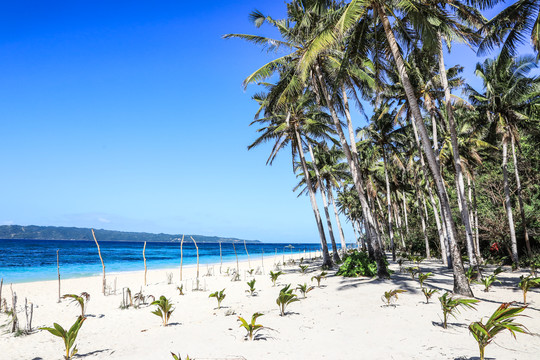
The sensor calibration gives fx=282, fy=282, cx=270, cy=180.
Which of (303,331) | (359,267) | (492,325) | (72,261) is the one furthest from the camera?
(72,261)

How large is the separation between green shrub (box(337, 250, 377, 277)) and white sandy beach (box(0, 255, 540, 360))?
1932 mm

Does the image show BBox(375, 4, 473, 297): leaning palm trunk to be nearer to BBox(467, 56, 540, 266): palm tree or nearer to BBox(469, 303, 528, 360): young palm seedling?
BBox(469, 303, 528, 360): young palm seedling

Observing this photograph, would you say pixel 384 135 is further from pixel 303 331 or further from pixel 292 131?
pixel 303 331

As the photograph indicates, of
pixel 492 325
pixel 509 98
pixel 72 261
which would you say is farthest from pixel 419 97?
pixel 72 261

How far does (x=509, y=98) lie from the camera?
14.2m

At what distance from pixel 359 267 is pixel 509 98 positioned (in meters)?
11.5

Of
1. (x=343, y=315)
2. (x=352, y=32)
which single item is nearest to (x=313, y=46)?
(x=352, y=32)

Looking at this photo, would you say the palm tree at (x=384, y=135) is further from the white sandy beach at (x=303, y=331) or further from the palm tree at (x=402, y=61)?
the white sandy beach at (x=303, y=331)

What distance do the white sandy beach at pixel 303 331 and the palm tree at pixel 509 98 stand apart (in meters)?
7.70

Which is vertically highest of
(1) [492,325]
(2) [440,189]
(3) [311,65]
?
(3) [311,65]

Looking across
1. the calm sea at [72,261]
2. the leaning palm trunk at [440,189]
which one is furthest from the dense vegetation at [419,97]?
the calm sea at [72,261]

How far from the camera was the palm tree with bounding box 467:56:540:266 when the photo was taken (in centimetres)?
1381

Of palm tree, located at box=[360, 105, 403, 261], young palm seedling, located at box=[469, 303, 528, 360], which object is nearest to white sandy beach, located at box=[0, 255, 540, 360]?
young palm seedling, located at box=[469, 303, 528, 360]

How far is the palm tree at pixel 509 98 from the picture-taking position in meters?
13.8
